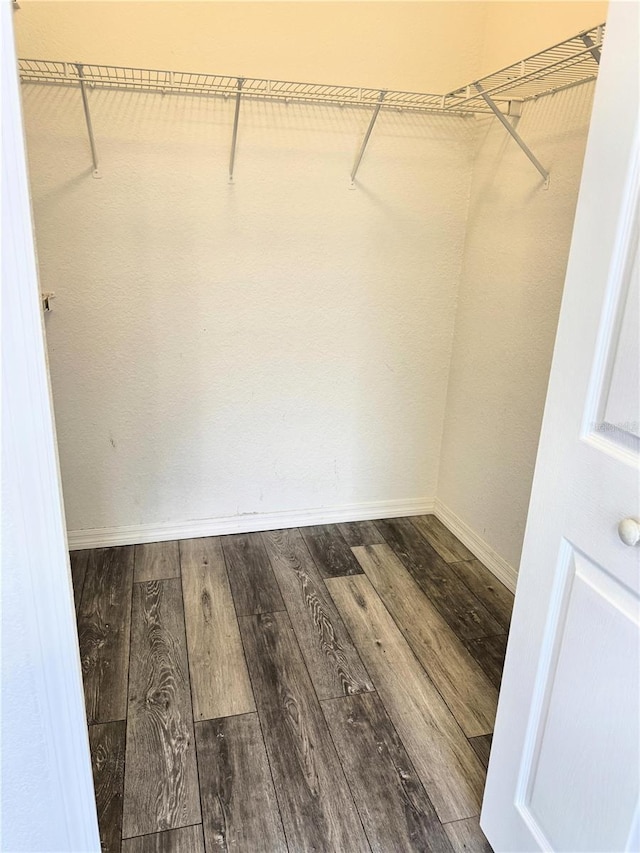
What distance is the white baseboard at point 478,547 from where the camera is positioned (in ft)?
Answer: 7.39

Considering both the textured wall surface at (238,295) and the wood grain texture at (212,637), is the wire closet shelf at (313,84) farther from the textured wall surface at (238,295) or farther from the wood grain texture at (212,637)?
the wood grain texture at (212,637)

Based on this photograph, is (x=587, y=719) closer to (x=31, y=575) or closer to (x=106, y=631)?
(x=31, y=575)

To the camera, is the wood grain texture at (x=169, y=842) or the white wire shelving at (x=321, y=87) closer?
the wood grain texture at (x=169, y=842)

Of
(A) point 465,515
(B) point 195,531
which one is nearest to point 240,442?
(B) point 195,531

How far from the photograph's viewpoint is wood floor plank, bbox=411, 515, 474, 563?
97.2 inches

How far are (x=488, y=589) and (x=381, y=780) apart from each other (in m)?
0.97

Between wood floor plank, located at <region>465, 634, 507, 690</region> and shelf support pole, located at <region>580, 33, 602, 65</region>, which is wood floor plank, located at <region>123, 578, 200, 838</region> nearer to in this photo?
wood floor plank, located at <region>465, 634, 507, 690</region>

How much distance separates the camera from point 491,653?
1.91m

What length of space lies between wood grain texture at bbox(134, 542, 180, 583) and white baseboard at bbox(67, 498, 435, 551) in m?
0.05

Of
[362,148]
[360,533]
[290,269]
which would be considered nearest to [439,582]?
[360,533]

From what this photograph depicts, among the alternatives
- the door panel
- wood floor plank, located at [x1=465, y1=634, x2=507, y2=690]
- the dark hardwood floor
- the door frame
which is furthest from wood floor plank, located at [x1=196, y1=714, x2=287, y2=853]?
wood floor plank, located at [x1=465, y1=634, x2=507, y2=690]

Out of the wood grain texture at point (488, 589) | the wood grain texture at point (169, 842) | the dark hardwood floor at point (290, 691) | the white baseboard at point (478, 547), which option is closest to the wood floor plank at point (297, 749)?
the dark hardwood floor at point (290, 691)

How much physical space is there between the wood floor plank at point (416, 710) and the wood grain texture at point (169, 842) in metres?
0.56

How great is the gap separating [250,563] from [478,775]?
116cm
